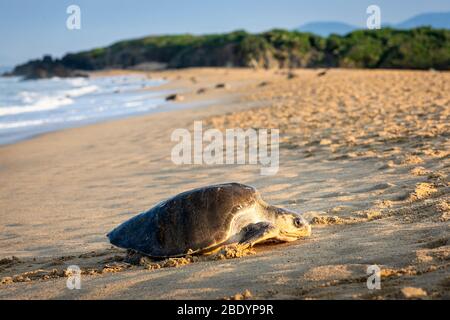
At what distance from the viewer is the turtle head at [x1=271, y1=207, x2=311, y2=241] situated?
444 cm

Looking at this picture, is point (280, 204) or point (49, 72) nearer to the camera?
point (280, 204)

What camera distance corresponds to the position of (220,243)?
171 inches

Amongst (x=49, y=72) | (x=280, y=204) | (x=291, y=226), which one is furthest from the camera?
(x=49, y=72)

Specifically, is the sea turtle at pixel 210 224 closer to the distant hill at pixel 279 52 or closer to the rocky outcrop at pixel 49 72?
the distant hill at pixel 279 52

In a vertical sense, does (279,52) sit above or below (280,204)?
above

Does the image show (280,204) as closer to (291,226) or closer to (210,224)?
(291,226)

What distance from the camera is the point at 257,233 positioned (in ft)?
14.2

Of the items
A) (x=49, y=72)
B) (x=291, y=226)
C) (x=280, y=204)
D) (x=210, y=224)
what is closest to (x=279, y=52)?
(x=49, y=72)

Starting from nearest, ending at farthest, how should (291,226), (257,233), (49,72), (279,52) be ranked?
(257,233) < (291,226) < (279,52) < (49,72)

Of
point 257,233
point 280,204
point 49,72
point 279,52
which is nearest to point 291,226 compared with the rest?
point 257,233

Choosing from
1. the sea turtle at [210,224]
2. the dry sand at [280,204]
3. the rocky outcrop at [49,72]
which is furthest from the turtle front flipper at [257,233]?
the rocky outcrop at [49,72]

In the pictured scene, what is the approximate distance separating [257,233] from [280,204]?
1.52 metres

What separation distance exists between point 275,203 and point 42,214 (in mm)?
2764

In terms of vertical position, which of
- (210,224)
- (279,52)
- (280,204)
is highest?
(279,52)
